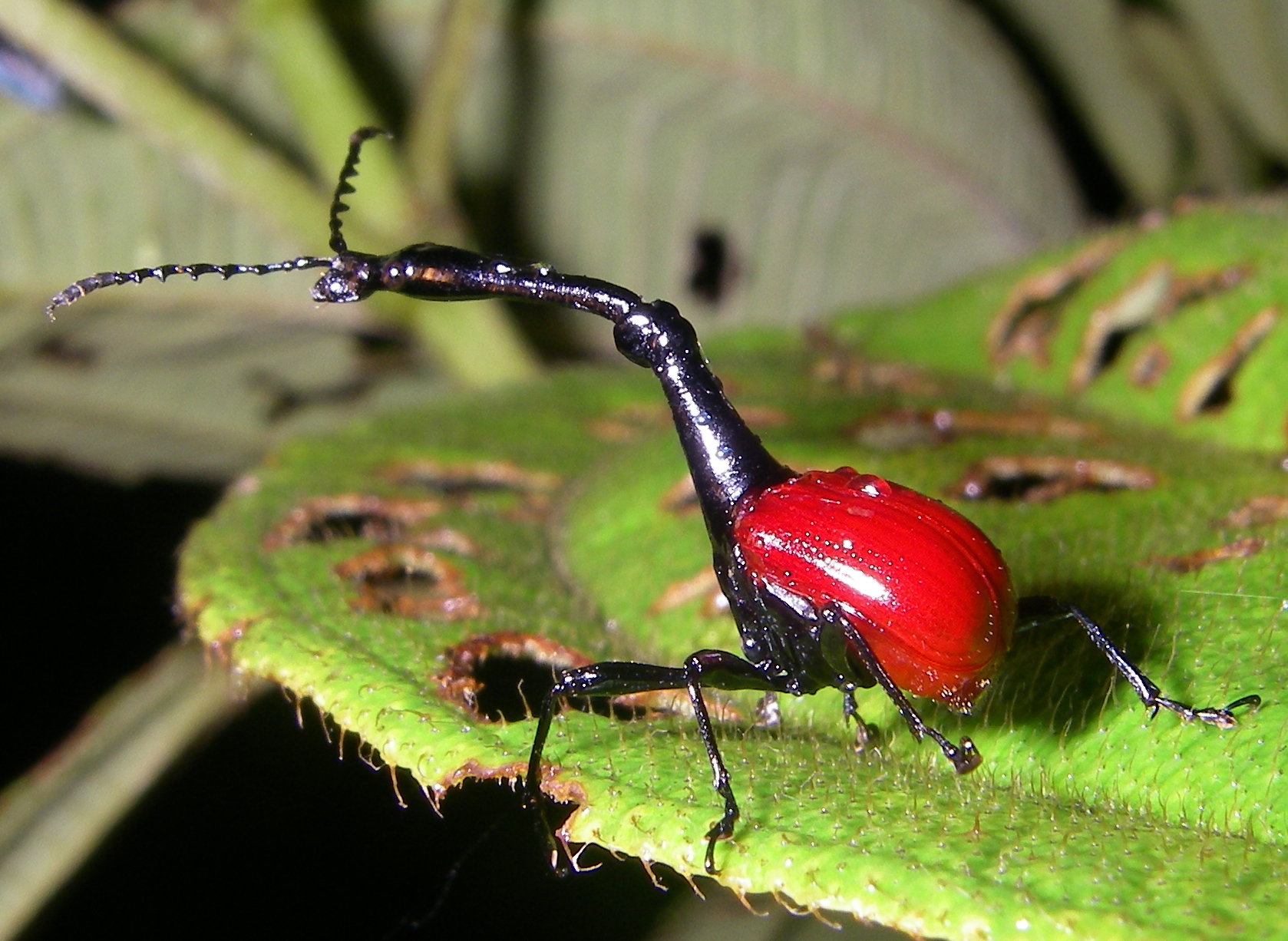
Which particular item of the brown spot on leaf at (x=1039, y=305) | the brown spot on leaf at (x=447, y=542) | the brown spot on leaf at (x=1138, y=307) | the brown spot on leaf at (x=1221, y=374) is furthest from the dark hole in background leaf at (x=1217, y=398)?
the brown spot on leaf at (x=447, y=542)

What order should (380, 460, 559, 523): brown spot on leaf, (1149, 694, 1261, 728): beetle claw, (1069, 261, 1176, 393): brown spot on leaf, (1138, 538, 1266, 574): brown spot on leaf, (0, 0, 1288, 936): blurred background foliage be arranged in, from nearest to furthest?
(1149, 694, 1261, 728): beetle claw
(1138, 538, 1266, 574): brown spot on leaf
(380, 460, 559, 523): brown spot on leaf
(1069, 261, 1176, 393): brown spot on leaf
(0, 0, 1288, 936): blurred background foliage

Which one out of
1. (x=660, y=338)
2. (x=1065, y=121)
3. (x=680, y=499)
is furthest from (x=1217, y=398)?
(x=1065, y=121)

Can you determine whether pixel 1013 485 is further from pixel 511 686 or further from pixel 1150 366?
pixel 511 686

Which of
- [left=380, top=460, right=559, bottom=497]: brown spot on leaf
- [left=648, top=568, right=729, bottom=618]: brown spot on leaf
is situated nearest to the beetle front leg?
[left=648, top=568, right=729, bottom=618]: brown spot on leaf

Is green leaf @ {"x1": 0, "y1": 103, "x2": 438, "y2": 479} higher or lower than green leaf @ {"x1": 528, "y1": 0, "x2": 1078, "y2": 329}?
above

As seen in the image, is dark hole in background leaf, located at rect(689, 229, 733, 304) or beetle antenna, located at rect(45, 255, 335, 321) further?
dark hole in background leaf, located at rect(689, 229, 733, 304)

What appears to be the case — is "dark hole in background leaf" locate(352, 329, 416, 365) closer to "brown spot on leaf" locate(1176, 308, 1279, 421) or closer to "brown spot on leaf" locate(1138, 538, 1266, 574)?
"brown spot on leaf" locate(1176, 308, 1279, 421)

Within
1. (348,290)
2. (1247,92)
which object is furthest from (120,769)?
(1247,92)

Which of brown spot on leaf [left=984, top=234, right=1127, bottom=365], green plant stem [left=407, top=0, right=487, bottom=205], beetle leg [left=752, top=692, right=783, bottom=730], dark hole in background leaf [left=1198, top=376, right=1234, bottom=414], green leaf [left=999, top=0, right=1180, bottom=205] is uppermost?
green leaf [left=999, top=0, right=1180, bottom=205]
